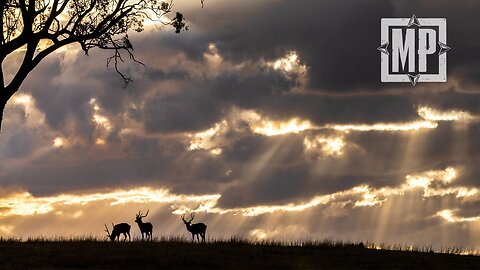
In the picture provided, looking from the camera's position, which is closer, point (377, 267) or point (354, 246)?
point (377, 267)

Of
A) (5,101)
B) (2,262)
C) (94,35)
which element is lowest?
(2,262)

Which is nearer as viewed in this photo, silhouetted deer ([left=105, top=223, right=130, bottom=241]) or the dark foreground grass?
the dark foreground grass

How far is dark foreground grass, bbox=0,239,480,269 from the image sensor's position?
98.1 feet

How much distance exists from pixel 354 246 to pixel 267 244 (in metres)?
3.97

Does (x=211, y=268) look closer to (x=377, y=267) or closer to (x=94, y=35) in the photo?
(x=377, y=267)

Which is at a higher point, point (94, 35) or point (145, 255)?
point (94, 35)

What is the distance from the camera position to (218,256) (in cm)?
3164

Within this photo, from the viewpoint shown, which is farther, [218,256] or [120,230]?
[120,230]

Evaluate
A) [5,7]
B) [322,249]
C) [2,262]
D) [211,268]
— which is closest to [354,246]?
[322,249]

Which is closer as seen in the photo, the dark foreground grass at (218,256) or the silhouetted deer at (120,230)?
the dark foreground grass at (218,256)

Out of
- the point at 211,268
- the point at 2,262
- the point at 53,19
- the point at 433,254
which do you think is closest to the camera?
the point at 211,268

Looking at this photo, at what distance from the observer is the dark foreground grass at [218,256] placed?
98.1 ft

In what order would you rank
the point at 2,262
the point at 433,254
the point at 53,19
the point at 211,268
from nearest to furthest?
1. the point at 211,268
2. the point at 2,262
3. the point at 433,254
4. the point at 53,19

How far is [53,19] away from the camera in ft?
123
